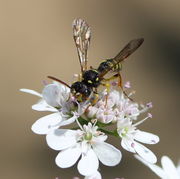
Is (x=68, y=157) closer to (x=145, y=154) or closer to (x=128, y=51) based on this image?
(x=145, y=154)

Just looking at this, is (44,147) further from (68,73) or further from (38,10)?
(38,10)

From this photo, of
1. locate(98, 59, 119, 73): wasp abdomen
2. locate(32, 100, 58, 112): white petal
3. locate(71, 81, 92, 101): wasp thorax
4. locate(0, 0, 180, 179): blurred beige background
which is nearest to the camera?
locate(71, 81, 92, 101): wasp thorax

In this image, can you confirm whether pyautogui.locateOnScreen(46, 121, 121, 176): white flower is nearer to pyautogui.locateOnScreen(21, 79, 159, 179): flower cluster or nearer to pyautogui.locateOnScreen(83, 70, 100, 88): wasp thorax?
pyautogui.locateOnScreen(21, 79, 159, 179): flower cluster

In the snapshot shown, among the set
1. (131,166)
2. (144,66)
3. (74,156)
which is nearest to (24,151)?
(131,166)

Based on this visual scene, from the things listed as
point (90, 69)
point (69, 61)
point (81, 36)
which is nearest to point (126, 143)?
point (90, 69)

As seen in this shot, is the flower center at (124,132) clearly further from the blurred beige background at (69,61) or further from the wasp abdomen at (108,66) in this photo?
the blurred beige background at (69,61)

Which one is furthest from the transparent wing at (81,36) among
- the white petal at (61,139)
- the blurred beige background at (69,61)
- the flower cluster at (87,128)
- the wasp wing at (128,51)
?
the blurred beige background at (69,61)

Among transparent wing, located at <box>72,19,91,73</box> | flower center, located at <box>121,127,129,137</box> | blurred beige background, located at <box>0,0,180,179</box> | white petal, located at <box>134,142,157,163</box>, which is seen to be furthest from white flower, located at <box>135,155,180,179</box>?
blurred beige background, located at <box>0,0,180,179</box>
